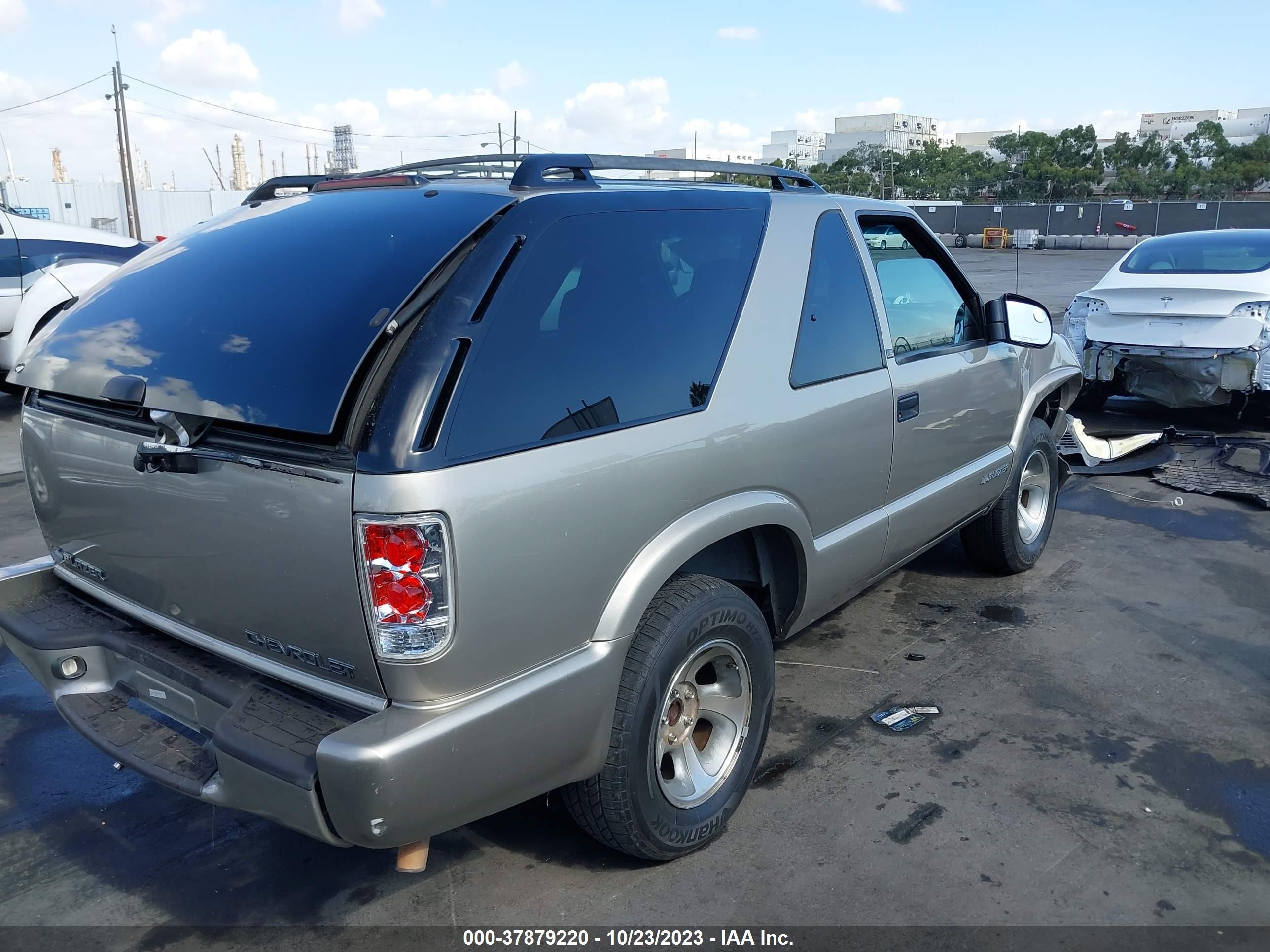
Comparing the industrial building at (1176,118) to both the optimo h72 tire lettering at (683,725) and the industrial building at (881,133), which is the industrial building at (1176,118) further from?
the optimo h72 tire lettering at (683,725)

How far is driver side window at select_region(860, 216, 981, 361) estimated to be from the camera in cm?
387

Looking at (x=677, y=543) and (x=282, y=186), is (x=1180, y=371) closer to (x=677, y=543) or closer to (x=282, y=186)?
(x=677, y=543)

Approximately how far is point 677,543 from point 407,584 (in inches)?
32.5

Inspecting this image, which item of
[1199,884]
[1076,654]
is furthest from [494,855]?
[1076,654]

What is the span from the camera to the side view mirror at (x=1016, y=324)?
4.40m

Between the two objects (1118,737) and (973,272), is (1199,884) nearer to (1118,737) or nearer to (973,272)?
(1118,737)

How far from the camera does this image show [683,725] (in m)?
2.98

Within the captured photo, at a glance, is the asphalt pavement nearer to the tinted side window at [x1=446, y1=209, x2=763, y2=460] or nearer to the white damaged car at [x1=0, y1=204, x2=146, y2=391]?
the tinted side window at [x1=446, y1=209, x2=763, y2=460]

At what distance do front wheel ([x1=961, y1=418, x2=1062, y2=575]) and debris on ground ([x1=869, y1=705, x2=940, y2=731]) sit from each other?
1.44 m

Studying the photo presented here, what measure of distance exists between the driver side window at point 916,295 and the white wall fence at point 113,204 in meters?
39.1

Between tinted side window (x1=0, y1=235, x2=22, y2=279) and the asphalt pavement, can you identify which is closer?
the asphalt pavement

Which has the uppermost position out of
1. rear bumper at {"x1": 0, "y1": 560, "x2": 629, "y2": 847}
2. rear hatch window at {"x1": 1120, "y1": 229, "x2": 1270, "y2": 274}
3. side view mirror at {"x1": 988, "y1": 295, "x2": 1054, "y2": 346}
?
rear hatch window at {"x1": 1120, "y1": 229, "x2": 1270, "y2": 274}

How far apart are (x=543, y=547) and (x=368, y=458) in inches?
17.8

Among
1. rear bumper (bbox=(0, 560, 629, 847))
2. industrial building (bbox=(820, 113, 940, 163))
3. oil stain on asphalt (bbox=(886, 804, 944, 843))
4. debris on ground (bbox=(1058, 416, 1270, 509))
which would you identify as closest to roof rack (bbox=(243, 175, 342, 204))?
rear bumper (bbox=(0, 560, 629, 847))
